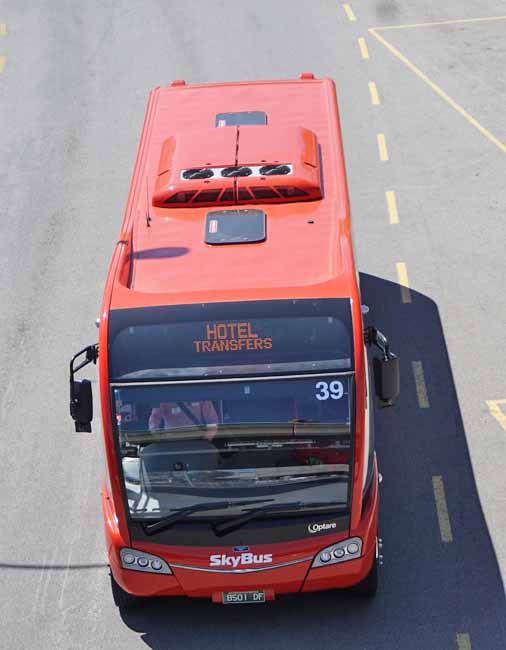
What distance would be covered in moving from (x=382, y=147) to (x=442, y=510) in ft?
33.6

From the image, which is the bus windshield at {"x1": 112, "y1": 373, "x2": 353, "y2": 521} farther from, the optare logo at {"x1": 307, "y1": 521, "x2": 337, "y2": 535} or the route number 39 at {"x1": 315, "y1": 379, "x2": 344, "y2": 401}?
the optare logo at {"x1": 307, "y1": 521, "x2": 337, "y2": 535}

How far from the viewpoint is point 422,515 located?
12836 millimetres

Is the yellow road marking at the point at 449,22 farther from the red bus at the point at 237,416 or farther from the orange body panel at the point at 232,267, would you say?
the red bus at the point at 237,416

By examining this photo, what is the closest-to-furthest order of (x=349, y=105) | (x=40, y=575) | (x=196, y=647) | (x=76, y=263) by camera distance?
A: (x=196, y=647)
(x=40, y=575)
(x=76, y=263)
(x=349, y=105)

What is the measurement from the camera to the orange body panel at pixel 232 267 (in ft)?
34.7

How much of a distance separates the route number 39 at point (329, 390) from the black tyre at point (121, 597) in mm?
2964

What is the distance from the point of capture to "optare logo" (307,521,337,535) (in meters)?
10.8

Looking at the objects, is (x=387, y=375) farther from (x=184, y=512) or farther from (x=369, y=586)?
(x=184, y=512)

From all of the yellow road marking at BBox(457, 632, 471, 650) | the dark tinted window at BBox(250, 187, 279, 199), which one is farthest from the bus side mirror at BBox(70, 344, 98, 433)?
the yellow road marking at BBox(457, 632, 471, 650)

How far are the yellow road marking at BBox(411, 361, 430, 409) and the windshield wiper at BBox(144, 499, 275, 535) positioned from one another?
4.51m

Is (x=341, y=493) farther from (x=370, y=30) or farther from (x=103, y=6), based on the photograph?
(x=103, y=6)

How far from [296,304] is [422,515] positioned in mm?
3645

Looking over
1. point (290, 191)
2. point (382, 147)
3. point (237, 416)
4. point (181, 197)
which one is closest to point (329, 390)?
point (237, 416)

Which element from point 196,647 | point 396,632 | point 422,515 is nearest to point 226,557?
point 196,647
